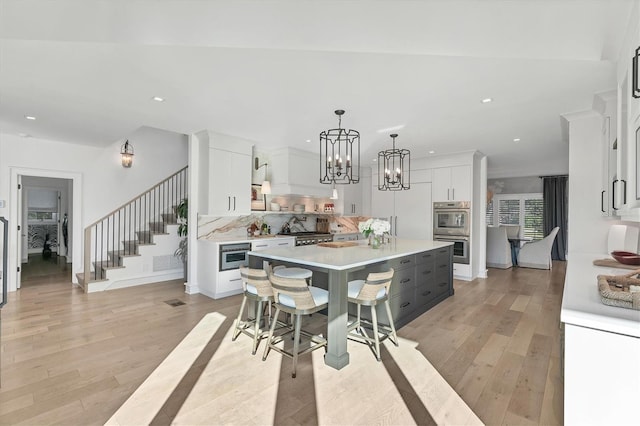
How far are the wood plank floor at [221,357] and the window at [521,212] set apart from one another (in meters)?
4.64

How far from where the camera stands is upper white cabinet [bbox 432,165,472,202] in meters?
6.02

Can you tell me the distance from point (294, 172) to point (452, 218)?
328 cm

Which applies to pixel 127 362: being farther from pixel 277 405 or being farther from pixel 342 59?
pixel 342 59

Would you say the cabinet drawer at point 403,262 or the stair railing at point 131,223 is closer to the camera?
the cabinet drawer at point 403,262

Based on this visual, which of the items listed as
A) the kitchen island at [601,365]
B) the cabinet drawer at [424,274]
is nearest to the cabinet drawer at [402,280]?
the cabinet drawer at [424,274]

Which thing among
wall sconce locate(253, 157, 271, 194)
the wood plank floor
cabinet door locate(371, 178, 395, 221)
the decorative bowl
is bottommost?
the wood plank floor

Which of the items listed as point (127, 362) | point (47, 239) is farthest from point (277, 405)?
point (47, 239)

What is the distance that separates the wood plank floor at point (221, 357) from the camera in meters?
1.99

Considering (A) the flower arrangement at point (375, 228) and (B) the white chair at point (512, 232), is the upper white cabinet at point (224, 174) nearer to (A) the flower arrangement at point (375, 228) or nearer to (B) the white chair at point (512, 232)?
(A) the flower arrangement at point (375, 228)

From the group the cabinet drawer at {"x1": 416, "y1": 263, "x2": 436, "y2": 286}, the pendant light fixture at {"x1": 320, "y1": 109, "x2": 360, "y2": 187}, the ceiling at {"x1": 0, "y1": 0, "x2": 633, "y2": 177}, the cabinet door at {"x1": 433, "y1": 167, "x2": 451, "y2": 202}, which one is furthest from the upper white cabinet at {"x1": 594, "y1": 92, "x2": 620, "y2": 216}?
the cabinet door at {"x1": 433, "y1": 167, "x2": 451, "y2": 202}

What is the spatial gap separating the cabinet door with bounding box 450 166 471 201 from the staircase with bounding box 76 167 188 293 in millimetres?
5508

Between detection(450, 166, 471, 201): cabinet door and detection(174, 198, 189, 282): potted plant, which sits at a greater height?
detection(450, 166, 471, 201): cabinet door

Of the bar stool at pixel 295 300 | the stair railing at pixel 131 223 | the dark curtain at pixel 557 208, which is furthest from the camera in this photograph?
the dark curtain at pixel 557 208

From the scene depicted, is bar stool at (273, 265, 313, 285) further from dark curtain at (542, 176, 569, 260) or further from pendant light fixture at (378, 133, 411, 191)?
dark curtain at (542, 176, 569, 260)
